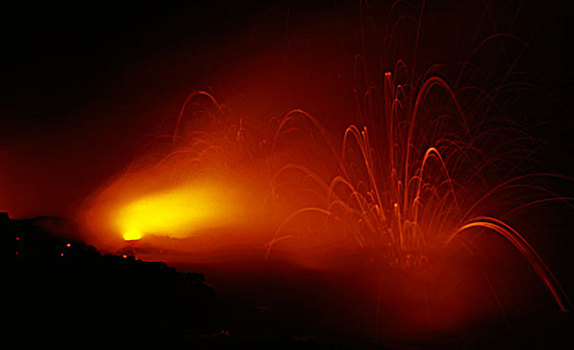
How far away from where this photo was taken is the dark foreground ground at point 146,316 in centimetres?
1196

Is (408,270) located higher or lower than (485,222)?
lower

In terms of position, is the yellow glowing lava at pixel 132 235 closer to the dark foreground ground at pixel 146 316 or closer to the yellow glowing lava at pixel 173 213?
the yellow glowing lava at pixel 173 213

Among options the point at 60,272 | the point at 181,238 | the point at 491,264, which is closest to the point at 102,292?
the point at 60,272

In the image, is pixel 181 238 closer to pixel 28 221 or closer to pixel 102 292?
pixel 28 221

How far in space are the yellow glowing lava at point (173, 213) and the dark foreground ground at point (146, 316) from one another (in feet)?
28.5

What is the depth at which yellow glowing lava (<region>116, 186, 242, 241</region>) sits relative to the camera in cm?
2855

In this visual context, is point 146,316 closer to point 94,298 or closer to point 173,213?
point 94,298

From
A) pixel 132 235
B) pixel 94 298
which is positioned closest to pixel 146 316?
pixel 94 298

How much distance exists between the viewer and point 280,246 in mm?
27922

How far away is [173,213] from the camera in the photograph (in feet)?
100

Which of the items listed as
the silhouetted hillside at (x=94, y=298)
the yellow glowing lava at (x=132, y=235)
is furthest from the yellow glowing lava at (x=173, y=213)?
the silhouetted hillside at (x=94, y=298)

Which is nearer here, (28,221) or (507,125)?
(28,221)

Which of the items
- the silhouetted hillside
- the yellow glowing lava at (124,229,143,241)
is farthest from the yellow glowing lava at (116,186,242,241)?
the silhouetted hillside

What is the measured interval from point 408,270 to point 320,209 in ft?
50.0
